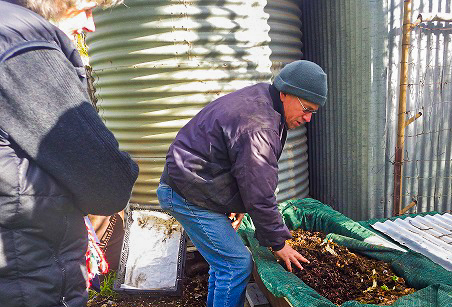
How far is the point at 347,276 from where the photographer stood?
2.96 m

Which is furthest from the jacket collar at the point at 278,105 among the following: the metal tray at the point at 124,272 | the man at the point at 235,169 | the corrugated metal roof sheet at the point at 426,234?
the metal tray at the point at 124,272

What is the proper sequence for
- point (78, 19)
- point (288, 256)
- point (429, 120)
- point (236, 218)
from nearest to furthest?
point (78, 19), point (288, 256), point (236, 218), point (429, 120)

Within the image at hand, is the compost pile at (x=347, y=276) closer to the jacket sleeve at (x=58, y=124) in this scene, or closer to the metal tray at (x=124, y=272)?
the metal tray at (x=124, y=272)

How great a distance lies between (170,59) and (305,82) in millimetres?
1970

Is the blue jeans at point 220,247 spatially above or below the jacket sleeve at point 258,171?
below

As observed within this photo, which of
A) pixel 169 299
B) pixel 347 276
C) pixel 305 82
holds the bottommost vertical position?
pixel 169 299

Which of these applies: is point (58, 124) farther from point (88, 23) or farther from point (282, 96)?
point (282, 96)

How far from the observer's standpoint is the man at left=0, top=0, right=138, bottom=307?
4.03ft

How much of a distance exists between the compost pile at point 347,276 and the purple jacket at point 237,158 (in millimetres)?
549

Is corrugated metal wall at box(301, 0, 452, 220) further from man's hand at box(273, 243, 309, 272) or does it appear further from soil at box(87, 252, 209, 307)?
soil at box(87, 252, 209, 307)

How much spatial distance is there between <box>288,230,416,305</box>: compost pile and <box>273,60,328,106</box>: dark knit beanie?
4.43ft

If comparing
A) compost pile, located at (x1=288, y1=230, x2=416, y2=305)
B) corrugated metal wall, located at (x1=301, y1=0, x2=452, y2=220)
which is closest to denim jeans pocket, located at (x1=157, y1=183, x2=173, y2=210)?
compost pile, located at (x1=288, y1=230, x2=416, y2=305)

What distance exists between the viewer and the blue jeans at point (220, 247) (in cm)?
267

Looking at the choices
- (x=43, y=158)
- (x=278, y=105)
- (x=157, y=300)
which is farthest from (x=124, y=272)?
(x=43, y=158)
